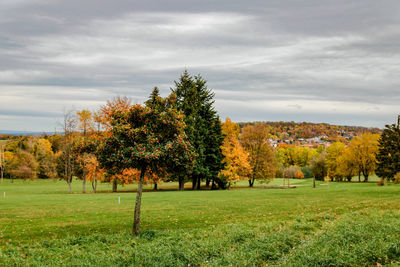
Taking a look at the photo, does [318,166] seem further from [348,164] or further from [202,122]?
[202,122]

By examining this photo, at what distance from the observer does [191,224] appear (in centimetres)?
1688

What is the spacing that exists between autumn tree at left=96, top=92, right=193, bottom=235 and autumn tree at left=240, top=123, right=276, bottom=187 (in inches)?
1825

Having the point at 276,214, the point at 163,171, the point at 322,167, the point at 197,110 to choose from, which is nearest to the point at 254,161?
the point at 197,110

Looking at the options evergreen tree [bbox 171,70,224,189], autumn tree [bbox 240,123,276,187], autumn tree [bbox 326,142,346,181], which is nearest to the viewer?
evergreen tree [bbox 171,70,224,189]

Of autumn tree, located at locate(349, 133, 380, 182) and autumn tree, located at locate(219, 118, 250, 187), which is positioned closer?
autumn tree, located at locate(219, 118, 250, 187)

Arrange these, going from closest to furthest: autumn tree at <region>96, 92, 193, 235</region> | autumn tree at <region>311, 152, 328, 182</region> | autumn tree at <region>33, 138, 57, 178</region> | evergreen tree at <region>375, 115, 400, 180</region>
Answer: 1. autumn tree at <region>96, 92, 193, 235</region>
2. evergreen tree at <region>375, 115, 400, 180</region>
3. autumn tree at <region>311, 152, 328, 182</region>
4. autumn tree at <region>33, 138, 57, 178</region>

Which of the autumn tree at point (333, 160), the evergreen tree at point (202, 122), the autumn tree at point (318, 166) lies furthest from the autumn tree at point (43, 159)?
the autumn tree at point (333, 160)

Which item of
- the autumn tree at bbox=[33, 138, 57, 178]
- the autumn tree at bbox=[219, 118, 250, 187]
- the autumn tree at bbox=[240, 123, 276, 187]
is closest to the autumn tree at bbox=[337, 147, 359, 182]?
the autumn tree at bbox=[240, 123, 276, 187]

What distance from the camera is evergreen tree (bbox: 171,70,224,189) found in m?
49.1

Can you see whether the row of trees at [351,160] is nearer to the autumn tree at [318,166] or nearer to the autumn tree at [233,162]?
the autumn tree at [318,166]

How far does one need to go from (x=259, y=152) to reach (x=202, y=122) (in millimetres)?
16823

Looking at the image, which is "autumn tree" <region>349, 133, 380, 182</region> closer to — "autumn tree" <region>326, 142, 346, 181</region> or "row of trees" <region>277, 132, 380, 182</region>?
"row of trees" <region>277, 132, 380, 182</region>

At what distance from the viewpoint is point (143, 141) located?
14203 millimetres

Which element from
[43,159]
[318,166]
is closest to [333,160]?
[318,166]
